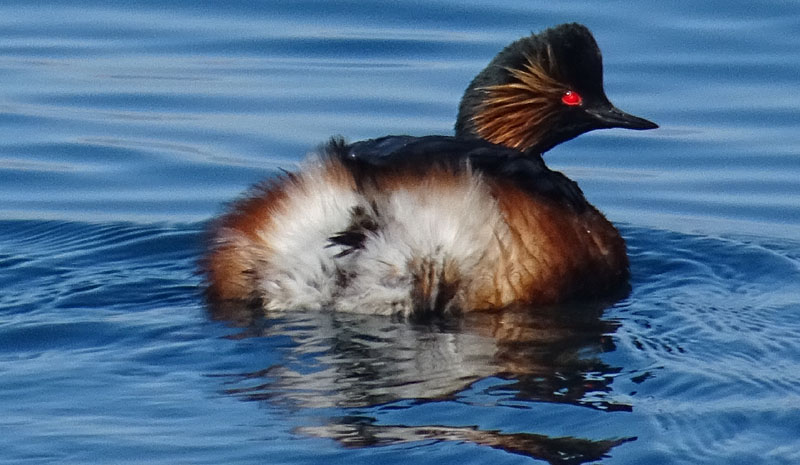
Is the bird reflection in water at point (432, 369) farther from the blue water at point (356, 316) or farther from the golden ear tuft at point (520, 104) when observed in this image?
the golden ear tuft at point (520, 104)

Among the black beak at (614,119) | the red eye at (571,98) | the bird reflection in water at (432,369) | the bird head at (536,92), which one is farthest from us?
the black beak at (614,119)

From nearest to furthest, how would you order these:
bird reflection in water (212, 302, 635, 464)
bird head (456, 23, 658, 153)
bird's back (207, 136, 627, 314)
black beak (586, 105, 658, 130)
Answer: bird reflection in water (212, 302, 635, 464) < bird's back (207, 136, 627, 314) < bird head (456, 23, 658, 153) < black beak (586, 105, 658, 130)

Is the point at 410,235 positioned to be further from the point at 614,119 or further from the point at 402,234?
the point at 614,119

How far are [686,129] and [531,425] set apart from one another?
5940 millimetres

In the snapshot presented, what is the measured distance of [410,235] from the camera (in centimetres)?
620

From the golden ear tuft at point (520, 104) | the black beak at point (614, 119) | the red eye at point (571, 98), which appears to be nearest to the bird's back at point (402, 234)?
the golden ear tuft at point (520, 104)

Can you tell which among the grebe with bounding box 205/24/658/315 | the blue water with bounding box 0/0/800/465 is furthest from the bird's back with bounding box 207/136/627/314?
the blue water with bounding box 0/0/800/465

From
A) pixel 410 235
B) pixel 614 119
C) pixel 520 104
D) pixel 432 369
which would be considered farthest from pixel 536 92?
pixel 432 369

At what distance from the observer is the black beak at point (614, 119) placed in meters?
8.14

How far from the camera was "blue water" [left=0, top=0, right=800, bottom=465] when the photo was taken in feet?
17.6

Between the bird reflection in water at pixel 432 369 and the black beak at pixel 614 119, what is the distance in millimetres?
1467

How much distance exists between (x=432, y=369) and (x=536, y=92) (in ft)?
7.76

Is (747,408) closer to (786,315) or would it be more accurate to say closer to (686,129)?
(786,315)

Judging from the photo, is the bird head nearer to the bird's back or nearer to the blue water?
the blue water
